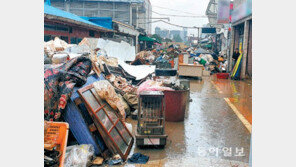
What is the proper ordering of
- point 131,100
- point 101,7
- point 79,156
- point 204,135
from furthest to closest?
point 101,7 < point 131,100 < point 204,135 < point 79,156

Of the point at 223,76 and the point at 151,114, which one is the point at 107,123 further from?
the point at 223,76

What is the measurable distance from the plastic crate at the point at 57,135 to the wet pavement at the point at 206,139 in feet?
5.35

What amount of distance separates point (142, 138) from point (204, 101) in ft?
16.0

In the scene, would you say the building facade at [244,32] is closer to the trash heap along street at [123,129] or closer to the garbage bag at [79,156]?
the trash heap along street at [123,129]

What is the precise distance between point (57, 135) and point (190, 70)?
1184cm

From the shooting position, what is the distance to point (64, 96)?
15.4ft

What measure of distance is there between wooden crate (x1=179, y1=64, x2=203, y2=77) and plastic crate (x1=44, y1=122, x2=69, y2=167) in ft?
38.0

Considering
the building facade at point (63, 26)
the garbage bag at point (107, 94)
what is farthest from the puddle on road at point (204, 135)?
the building facade at point (63, 26)

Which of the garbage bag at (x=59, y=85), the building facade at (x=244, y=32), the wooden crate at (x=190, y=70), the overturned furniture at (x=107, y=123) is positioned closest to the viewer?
the overturned furniture at (x=107, y=123)

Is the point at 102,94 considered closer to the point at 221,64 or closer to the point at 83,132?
the point at 83,132

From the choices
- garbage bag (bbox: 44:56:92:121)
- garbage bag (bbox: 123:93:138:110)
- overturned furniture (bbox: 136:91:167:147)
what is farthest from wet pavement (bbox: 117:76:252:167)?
garbage bag (bbox: 44:56:92:121)

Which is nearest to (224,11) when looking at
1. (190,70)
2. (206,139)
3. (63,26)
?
(190,70)

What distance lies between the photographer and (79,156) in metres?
4.15

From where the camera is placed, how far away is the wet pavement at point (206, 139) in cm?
458
